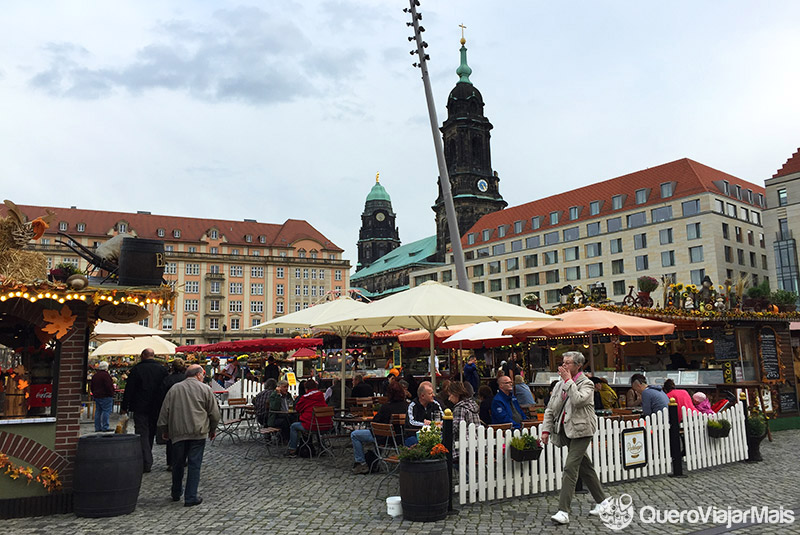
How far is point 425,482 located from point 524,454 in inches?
60.7

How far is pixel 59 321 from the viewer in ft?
27.5

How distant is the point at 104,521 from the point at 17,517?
121 centimetres

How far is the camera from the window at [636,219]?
64.0m

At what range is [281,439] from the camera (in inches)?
518

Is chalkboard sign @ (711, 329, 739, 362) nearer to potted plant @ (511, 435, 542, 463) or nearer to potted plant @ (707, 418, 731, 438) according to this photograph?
potted plant @ (707, 418, 731, 438)

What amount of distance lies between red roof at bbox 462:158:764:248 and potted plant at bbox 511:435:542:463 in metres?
57.7

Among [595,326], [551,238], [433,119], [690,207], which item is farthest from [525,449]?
[551,238]

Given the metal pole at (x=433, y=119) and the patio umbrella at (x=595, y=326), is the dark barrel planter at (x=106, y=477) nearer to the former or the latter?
the patio umbrella at (x=595, y=326)

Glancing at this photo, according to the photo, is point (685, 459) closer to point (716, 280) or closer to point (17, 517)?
point (17, 517)

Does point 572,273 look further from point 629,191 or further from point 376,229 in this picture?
point 376,229

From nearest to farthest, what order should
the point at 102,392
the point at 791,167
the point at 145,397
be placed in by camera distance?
the point at 145,397, the point at 102,392, the point at 791,167

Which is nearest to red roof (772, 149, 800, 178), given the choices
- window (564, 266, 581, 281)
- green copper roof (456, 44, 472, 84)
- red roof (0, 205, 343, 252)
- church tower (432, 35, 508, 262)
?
window (564, 266, 581, 281)

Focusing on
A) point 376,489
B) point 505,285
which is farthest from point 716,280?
point 376,489

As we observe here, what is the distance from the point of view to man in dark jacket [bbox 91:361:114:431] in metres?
14.5
